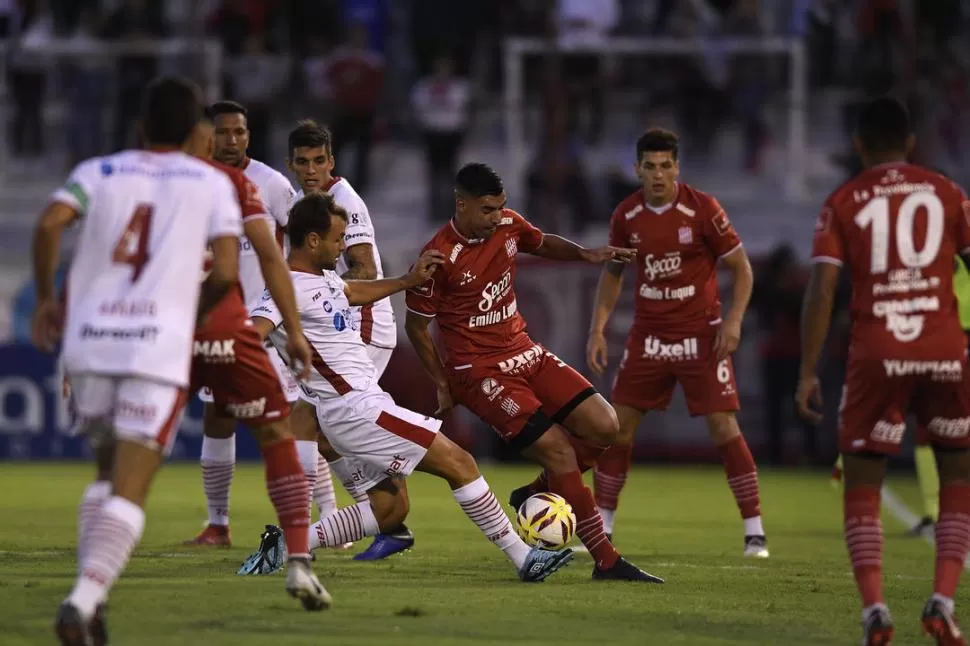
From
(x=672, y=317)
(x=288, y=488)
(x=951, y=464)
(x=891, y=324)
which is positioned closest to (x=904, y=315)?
(x=891, y=324)

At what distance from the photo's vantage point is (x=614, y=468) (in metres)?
10.8

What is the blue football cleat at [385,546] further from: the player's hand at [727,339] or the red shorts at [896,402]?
the red shorts at [896,402]

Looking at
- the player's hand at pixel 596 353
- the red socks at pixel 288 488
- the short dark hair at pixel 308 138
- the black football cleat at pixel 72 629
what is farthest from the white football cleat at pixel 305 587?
the player's hand at pixel 596 353

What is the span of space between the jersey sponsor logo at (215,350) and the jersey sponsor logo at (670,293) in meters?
4.37

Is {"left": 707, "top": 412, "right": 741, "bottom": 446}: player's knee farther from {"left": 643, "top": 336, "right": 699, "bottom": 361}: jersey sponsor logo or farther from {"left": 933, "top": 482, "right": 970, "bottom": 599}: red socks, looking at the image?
{"left": 933, "top": 482, "right": 970, "bottom": 599}: red socks

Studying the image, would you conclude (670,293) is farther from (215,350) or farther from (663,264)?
(215,350)

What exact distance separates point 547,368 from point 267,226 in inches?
102

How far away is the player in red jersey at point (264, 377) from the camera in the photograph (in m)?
6.88

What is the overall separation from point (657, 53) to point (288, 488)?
13796 millimetres

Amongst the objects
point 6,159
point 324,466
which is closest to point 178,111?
point 324,466

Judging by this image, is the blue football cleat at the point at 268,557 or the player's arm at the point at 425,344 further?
the player's arm at the point at 425,344

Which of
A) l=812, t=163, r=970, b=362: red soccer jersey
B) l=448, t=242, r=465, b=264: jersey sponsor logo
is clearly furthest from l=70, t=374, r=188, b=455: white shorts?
l=448, t=242, r=465, b=264: jersey sponsor logo

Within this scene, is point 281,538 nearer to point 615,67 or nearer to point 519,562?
point 519,562

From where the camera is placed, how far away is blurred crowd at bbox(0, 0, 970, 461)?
19.9 metres
